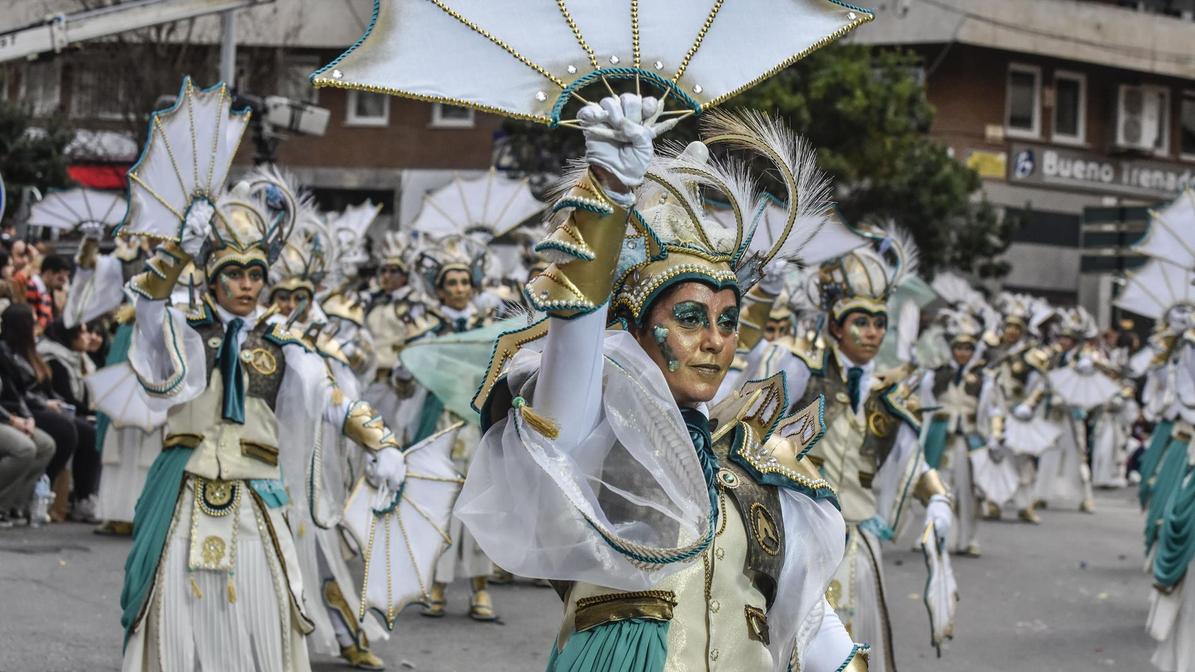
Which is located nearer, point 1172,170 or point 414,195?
point 414,195

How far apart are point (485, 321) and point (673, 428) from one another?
807cm

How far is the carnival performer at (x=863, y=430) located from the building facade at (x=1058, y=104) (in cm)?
2433

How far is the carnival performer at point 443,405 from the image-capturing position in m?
9.77

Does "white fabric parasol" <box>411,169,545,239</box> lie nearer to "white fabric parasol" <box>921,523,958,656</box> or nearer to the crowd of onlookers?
the crowd of onlookers

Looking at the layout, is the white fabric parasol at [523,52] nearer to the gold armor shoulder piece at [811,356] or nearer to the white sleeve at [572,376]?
the white sleeve at [572,376]

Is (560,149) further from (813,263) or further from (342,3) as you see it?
(813,263)

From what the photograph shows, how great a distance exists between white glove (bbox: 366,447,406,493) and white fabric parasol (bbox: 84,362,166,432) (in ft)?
7.78

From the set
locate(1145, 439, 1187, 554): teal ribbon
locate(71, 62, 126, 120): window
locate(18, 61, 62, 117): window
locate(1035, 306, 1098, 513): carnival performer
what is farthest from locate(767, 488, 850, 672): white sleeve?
locate(18, 61, 62, 117): window

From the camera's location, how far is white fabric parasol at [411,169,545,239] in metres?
14.8

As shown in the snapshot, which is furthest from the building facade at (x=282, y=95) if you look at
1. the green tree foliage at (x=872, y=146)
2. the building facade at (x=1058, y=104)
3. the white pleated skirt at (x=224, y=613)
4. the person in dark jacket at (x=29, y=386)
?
the white pleated skirt at (x=224, y=613)

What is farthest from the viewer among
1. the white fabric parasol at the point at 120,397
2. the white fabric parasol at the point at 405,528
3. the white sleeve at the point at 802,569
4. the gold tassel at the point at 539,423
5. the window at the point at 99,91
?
the window at the point at 99,91

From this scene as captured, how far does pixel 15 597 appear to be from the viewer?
9.13 m

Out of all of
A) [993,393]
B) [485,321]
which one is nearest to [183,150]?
[485,321]

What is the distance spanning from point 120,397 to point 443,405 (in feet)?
7.28
